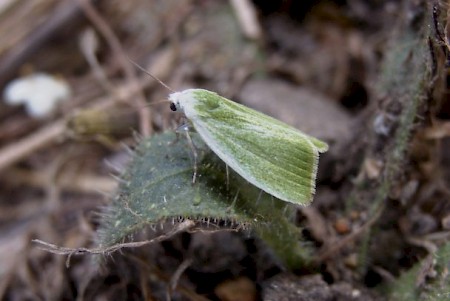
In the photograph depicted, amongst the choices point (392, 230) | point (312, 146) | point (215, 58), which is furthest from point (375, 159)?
point (215, 58)

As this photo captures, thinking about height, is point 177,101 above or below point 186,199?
above

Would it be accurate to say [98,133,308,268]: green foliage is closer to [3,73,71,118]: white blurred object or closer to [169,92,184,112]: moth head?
[169,92,184,112]: moth head

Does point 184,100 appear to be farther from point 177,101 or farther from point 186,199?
point 186,199

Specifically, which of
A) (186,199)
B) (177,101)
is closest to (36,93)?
(177,101)

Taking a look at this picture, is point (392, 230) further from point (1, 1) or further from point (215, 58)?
point (1, 1)

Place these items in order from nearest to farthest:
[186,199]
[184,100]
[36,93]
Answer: [186,199], [184,100], [36,93]

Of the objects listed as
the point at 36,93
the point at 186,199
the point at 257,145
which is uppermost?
the point at 257,145

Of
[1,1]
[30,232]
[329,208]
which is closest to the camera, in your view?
[329,208]

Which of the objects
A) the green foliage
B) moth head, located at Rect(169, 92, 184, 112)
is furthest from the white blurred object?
moth head, located at Rect(169, 92, 184, 112)
